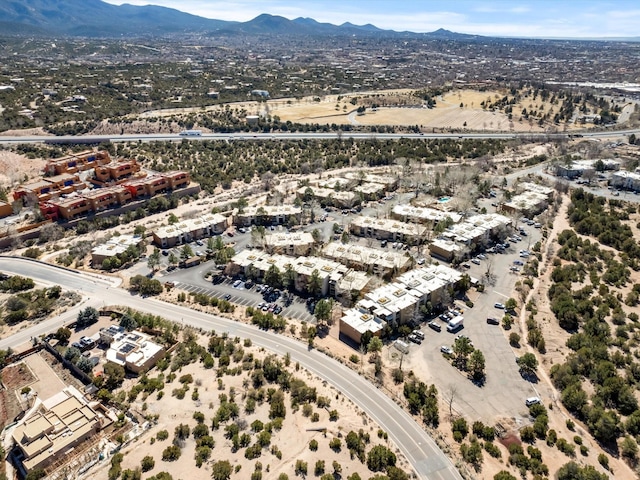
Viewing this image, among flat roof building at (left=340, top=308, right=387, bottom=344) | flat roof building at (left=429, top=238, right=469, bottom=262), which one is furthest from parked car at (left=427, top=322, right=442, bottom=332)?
flat roof building at (left=429, top=238, right=469, bottom=262)

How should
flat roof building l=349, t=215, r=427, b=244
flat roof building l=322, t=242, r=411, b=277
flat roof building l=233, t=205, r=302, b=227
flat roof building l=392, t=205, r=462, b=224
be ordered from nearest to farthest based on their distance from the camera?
flat roof building l=322, t=242, r=411, b=277
flat roof building l=349, t=215, r=427, b=244
flat roof building l=392, t=205, r=462, b=224
flat roof building l=233, t=205, r=302, b=227

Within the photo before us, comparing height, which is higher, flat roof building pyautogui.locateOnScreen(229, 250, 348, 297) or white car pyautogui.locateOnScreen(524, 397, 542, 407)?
flat roof building pyautogui.locateOnScreen(229, 250, 348, 297)

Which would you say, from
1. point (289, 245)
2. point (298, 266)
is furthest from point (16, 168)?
point (298, 266)

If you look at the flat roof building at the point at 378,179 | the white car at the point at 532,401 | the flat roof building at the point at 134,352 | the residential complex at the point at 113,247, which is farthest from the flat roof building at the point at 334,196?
the white car at the point at 532,401

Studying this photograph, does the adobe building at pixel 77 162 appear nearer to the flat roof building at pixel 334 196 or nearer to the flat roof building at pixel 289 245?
the flat roof building at pixel 334 196

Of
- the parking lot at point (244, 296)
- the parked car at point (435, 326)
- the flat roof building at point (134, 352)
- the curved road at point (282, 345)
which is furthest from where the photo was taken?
the parking lot at point (244, 296)

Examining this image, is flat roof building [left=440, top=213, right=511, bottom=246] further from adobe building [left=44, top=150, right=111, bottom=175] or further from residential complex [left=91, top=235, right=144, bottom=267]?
adobe building [left=44, top=150, right=111, bottom=175]

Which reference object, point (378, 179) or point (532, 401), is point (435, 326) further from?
point (378, 179)

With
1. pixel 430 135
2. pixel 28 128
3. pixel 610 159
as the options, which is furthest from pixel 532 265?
pixel 28 128

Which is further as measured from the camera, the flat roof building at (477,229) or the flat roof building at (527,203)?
the flat roof building at (527,203)
